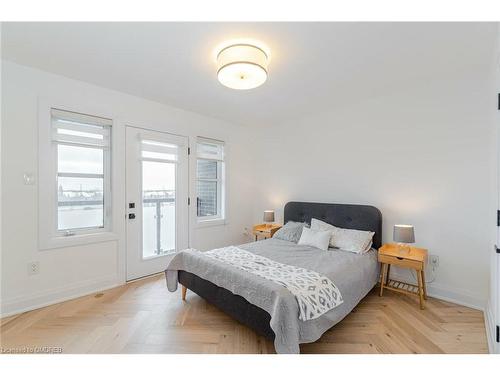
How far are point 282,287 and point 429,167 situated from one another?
7.38 ft

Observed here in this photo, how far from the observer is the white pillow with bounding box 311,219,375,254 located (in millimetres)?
2662

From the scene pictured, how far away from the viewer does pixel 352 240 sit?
107 inches

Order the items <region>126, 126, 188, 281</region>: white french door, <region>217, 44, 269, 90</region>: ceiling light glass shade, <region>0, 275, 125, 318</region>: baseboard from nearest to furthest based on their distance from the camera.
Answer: <region>217, 44, 269, 90</region>: ceiling light glass shade < <region>0, 275, 125, 318</region>: baseboard < <region>126, 126, 188, 281</region>: white french door

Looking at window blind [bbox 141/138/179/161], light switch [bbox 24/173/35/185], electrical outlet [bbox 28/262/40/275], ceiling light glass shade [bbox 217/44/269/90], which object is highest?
ceiling light glass shade [bbox 217/44/269/90]

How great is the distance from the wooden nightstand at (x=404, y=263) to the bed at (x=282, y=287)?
0.45 feet

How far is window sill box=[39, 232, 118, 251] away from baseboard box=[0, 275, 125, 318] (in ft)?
1.49

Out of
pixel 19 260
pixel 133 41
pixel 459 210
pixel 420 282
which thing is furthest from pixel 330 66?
pixel 19 260

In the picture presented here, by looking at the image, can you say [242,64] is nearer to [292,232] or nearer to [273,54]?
[273,54]

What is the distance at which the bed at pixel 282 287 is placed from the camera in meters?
1.55

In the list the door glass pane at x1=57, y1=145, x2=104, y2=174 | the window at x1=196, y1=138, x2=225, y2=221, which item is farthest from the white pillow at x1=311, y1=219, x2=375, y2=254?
the door glass pane at x1=57, y1=145, x2=104, y2=174

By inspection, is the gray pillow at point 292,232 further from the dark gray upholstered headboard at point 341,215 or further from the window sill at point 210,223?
the window sill at point 210,223

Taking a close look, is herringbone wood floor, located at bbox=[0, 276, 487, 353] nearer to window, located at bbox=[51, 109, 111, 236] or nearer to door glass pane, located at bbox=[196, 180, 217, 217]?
window, located at bbox=[51, 109, 111, 236]

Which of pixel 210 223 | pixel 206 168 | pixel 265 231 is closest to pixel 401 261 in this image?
pixel 265 231

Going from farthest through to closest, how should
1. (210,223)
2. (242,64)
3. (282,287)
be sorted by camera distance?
(210,223) < (242,64) < (282,287)
